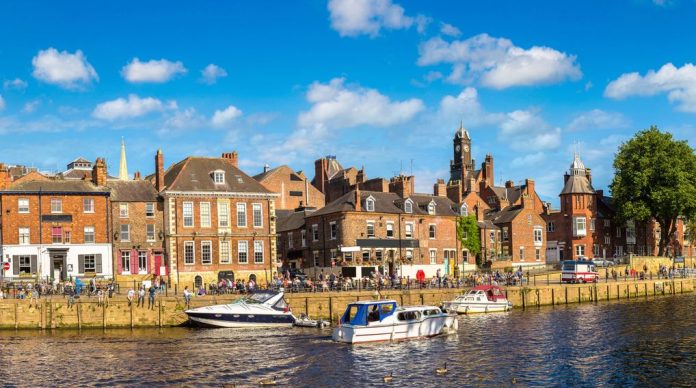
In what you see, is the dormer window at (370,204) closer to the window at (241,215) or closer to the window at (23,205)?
the window at (241,215)

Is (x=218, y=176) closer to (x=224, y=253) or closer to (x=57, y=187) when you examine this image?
(x=224, y=253)

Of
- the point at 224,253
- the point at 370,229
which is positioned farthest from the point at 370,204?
the point at 224,253

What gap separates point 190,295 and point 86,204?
1773 centimetres

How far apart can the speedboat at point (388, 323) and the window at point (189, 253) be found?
84.6 ft

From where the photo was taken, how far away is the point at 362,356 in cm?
4319

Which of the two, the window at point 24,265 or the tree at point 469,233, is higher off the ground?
the tree at point 469,233

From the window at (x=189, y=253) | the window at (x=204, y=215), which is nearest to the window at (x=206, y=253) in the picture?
the window at (x=189, y=253)

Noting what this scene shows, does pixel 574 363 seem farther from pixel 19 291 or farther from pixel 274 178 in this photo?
pixel 274 178

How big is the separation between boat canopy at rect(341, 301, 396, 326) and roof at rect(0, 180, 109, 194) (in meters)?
31.2

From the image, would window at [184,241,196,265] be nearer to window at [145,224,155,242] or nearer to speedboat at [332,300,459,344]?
window at [145,224,155,242]

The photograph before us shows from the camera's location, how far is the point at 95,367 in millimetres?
40281

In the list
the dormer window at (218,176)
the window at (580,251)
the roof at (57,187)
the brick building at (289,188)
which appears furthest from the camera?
the brick building at (289,188)

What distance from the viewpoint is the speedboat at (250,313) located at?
180ft

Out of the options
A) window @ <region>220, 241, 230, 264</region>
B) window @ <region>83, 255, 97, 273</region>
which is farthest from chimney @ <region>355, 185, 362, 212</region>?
window @ <region>83, 255, 97, 273</region>
